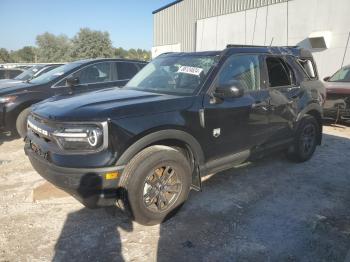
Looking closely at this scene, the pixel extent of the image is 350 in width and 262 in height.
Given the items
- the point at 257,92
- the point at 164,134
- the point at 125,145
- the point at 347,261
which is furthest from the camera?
the point at 257,92

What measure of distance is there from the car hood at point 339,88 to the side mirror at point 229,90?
5943 millimetres

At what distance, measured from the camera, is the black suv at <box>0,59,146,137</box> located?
6.39 meters

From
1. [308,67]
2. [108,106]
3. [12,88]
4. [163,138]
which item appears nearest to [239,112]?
[163,138]

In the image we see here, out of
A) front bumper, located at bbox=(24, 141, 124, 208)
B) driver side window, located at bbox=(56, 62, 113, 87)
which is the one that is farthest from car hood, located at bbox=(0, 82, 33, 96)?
front bumper, located at bbox=(24, 141, 124, 208)

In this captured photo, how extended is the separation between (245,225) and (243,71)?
193 centimetres

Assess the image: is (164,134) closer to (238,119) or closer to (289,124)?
(238,119)

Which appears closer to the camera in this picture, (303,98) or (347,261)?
(347,261)

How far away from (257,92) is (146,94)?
150 centimetres

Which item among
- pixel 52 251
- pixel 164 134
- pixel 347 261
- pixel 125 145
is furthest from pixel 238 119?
pixel 52 251

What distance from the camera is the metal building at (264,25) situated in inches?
498

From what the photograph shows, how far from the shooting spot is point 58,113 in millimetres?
3150

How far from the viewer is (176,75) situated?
161 inches

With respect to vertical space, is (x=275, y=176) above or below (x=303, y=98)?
below

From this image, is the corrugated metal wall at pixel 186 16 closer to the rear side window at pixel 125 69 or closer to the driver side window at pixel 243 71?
the rear side window at pixel 125 69
